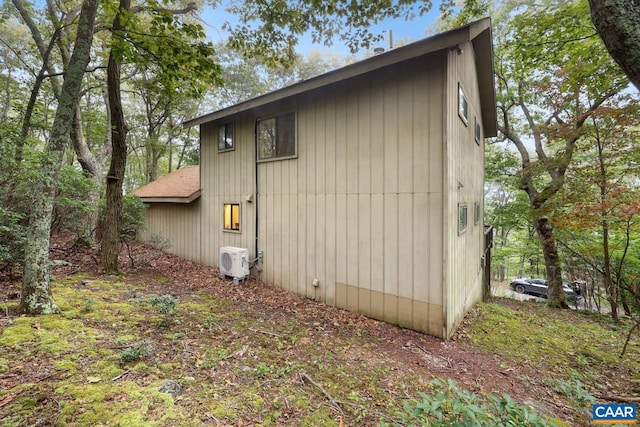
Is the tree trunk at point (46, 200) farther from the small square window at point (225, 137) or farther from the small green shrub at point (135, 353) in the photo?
the small square window at point (225, 137)

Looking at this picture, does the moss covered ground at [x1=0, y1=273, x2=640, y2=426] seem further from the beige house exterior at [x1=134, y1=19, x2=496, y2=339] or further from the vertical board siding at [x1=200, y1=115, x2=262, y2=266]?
the vertical board siding at [x1=200, y1=115, x2=262, y2=266]

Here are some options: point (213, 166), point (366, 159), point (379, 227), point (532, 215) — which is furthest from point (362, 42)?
point (532, 215)

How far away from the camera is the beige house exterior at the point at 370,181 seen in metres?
4.43

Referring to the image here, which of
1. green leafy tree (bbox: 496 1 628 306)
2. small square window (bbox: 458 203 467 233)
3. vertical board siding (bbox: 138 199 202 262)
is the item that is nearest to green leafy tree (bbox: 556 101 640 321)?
green leafy tree (bbox: 496 1 628 306)

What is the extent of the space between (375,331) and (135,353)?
11.5 feet

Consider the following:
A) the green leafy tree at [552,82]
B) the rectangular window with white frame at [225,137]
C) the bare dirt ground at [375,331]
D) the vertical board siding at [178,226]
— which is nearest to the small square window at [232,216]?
the bare dirt ground at [375,331]

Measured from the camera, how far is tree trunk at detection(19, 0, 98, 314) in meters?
3.41

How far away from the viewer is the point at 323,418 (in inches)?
94.3

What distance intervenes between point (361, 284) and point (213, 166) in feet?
19.1

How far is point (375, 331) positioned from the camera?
15.3ft

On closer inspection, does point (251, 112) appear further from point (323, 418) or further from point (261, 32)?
point (323, 418)

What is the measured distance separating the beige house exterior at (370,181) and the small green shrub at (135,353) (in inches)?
138

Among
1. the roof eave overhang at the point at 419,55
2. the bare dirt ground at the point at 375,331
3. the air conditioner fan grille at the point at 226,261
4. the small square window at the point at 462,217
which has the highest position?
the roof eave overhang at the point at 419,55

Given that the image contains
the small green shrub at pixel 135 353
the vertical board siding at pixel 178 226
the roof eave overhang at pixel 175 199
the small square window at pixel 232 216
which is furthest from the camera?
the vertical board siding at pixel 178 226
